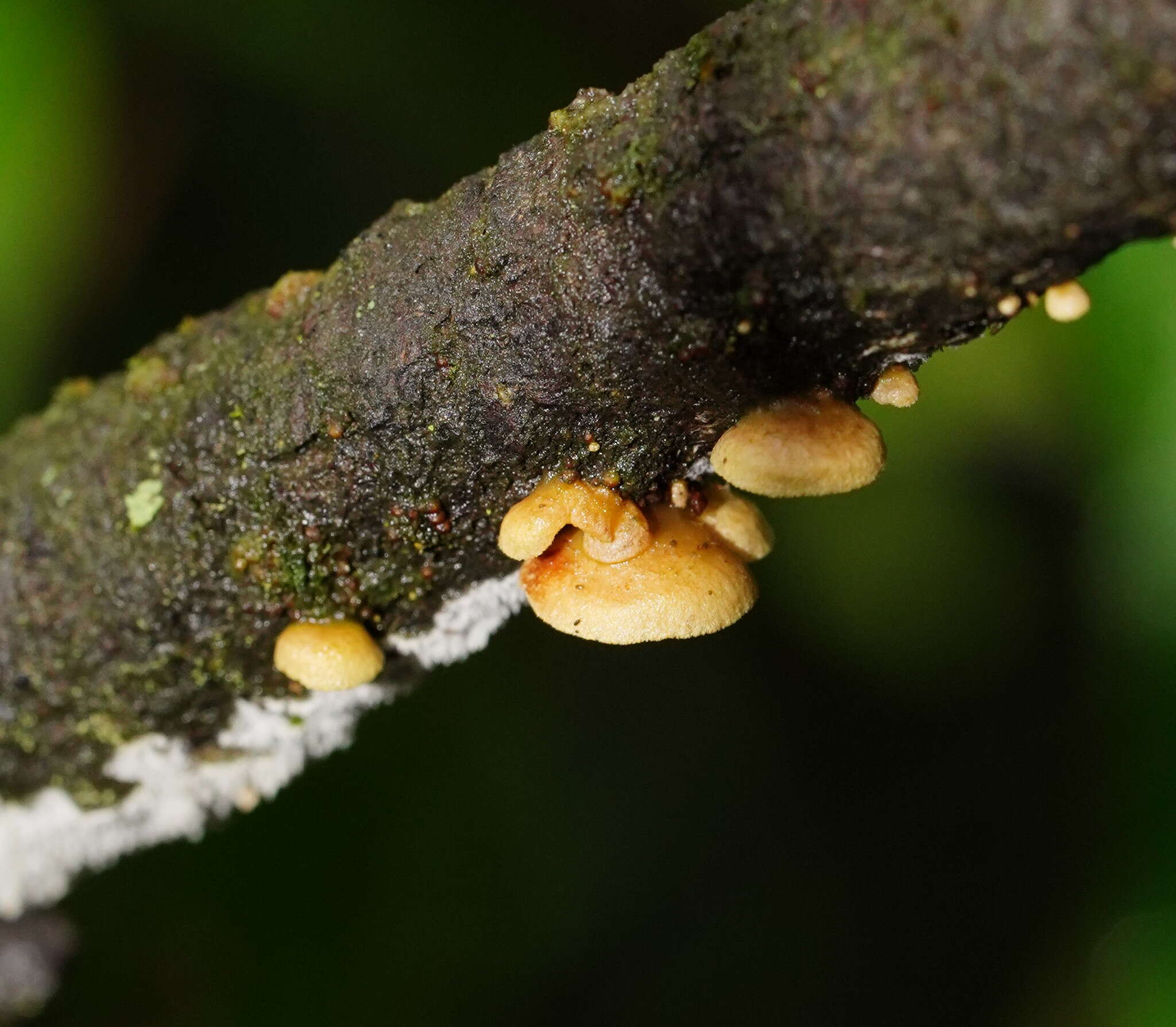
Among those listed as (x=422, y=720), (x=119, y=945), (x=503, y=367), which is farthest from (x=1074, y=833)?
(x=119, y=945)

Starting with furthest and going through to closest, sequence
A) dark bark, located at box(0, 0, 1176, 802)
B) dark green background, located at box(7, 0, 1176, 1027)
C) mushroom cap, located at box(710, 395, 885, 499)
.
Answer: dark green background, located at box(7, 0, 1176, 1027) < mushroom cap, located at box(710, 395, 885, 499) < dark bark, located at box(0, 0, 1176, 802)

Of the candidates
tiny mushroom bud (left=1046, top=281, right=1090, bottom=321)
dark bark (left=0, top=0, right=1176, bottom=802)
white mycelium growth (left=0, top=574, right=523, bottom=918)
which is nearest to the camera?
dark bark (left=0, top=0, right=1176, bottom=802)

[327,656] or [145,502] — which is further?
[145,502]

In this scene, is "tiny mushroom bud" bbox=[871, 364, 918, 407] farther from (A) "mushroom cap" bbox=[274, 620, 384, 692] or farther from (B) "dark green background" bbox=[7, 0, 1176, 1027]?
(B) "dark green background" bbox=[7, 0, 1176, 1027]

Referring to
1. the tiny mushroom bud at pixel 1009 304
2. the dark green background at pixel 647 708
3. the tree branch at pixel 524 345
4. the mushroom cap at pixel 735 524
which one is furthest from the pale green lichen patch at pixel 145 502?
the dark green background at pixel 647 708

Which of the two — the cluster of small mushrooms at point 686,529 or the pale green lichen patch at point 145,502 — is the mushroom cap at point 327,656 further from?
the pale green lichen patch at point 145,502

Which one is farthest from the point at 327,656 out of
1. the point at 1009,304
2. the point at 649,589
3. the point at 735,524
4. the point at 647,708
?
the point at 647,708

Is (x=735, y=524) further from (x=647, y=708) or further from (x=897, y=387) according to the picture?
(x=647, y=708)

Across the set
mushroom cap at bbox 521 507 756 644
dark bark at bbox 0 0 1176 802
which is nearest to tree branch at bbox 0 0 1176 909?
dark bark at bbox 0 0 1176 802
